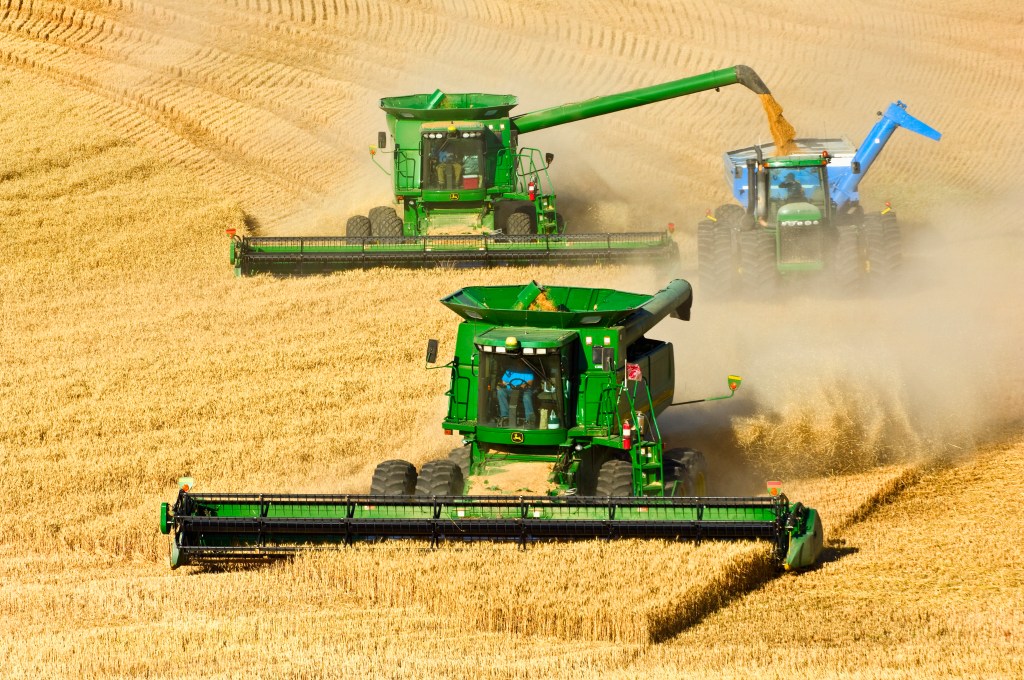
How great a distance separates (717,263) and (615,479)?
351 inches

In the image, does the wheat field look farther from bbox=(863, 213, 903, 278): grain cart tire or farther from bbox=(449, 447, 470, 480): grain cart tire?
bbox=(449, 447, 470, 480): grain cart tire

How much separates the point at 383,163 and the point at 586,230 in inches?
221

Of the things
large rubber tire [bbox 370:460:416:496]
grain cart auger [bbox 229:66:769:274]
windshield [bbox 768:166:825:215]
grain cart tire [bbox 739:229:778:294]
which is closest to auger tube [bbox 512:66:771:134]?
grain cart auger [bbox 229:66:769:274]

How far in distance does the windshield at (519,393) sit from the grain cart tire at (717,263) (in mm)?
8512

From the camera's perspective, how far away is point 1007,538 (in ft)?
42.6

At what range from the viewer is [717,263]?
21.2 metres

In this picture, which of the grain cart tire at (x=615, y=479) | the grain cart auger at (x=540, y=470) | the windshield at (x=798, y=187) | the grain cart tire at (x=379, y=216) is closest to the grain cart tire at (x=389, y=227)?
the grain cart tire at (x=379, y=216)

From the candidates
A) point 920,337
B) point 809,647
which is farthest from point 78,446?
point 920,337

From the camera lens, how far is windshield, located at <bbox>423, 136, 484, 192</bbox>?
948 inches

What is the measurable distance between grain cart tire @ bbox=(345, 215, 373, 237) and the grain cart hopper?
17.2 ft

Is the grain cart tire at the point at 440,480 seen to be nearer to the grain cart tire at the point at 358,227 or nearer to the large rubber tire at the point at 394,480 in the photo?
the large rubber tire at the point at 394,480

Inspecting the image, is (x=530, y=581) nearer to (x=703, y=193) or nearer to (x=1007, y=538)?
(x=1007, y=538)

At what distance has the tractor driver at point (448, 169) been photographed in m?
24.1

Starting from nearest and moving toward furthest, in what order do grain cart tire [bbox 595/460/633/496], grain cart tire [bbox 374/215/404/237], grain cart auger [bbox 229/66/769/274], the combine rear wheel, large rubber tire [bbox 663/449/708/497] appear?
grain cart tire [bbox 595/460/633/496]
large rubber tire [bbox 663/449/708/497]
grain cart auger [bbox 229/66/769/274]
grain cart tire [bbox 374/215/404/237]
the combine rear wheel
